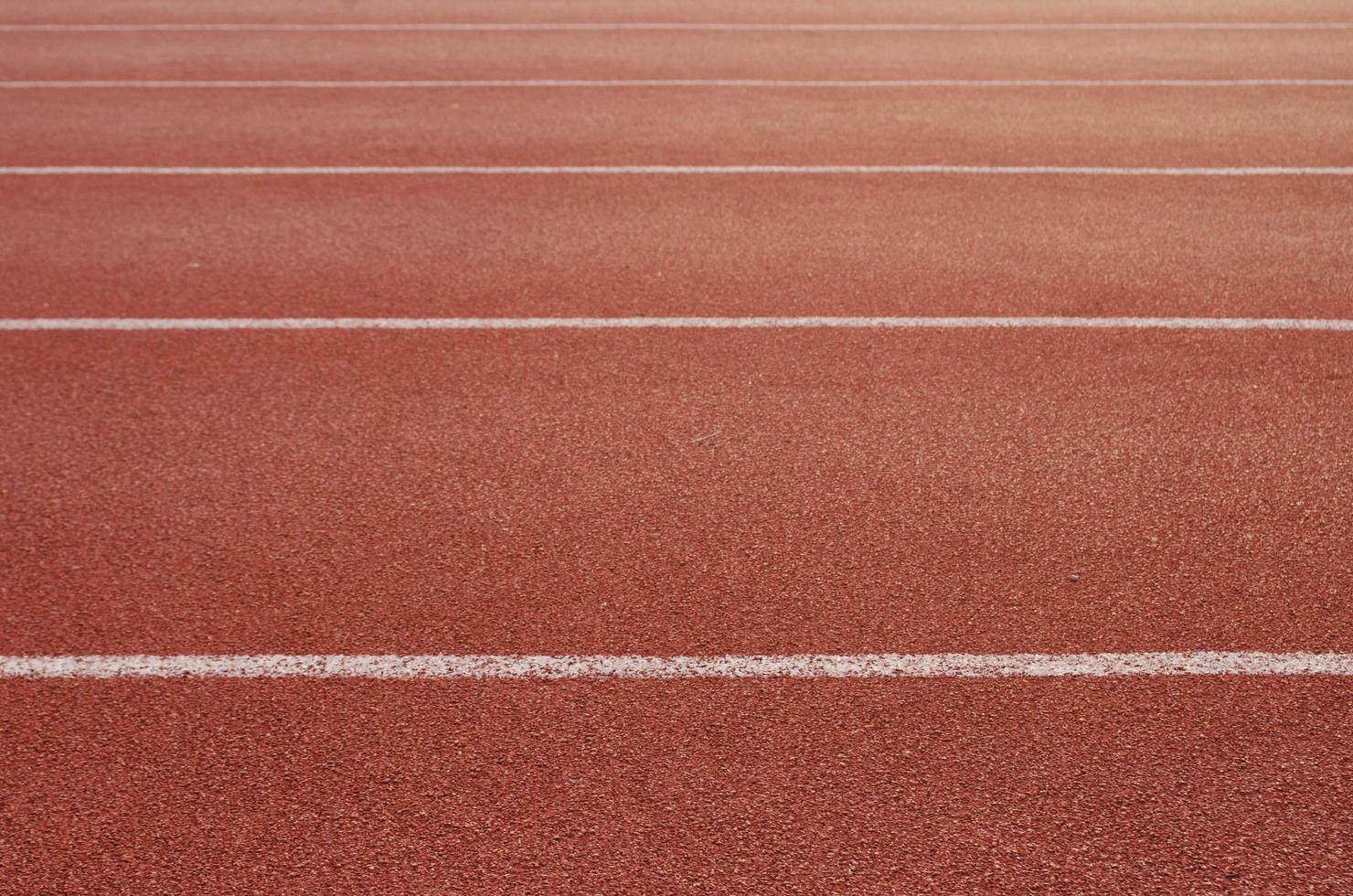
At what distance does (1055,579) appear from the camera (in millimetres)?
4059

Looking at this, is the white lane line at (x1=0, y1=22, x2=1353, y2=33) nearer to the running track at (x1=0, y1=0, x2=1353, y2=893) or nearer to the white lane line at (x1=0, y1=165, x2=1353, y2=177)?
the running track at (x1=0, y1=0, x2=1353, y2=893)

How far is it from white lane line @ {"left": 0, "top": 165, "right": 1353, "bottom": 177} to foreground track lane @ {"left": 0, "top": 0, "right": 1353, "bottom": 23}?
6132 mm

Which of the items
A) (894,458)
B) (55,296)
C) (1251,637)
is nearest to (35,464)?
(55,296)

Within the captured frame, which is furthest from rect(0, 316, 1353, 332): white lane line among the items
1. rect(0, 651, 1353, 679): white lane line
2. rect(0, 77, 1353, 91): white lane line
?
rect(0, 77, 1353, 91): white lane line

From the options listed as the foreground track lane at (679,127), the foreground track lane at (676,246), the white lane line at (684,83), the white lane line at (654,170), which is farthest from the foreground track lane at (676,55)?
the foreground track lane at (676,246)

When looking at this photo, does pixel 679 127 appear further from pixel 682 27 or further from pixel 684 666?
pixel 684 666

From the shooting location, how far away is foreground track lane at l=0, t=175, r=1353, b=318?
20.5 feet

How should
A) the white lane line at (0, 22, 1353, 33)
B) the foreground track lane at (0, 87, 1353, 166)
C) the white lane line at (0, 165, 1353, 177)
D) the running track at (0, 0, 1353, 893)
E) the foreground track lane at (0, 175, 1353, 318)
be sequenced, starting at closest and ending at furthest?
the running track at (0, 0, 1353, 893) < the foreground track lane at (0, 175, 1353, 318) < the white lane line at (0, 165, 1353, 177) < the foreground track lane at (0, 87, 1353, 166) < the white lane line at (0, 22, 1353, 33)

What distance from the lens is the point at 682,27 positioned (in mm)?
13703

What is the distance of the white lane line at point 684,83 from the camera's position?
10734 millimetres

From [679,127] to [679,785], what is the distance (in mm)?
7006

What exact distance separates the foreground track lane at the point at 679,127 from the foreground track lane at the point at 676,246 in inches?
22.2

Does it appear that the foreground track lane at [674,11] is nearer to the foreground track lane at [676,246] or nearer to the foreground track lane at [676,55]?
the foreground track lane at [676,55]

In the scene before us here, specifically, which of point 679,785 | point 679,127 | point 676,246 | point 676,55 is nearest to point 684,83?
point 676,55
